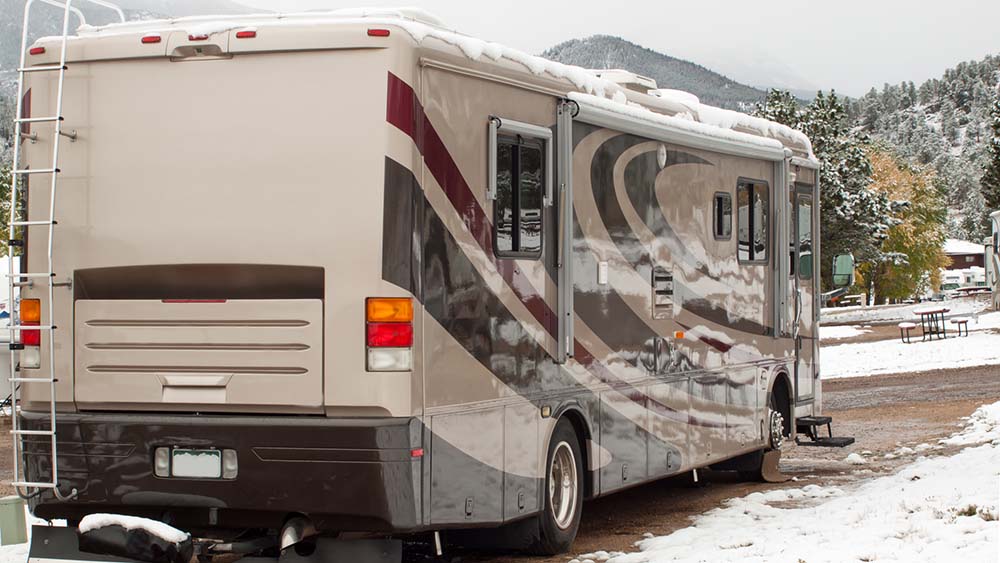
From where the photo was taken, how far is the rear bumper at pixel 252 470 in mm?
6719

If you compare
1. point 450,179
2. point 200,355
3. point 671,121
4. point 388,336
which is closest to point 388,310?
point 388,336

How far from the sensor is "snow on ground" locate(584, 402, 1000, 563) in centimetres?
759

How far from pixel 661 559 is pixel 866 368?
68.5ft

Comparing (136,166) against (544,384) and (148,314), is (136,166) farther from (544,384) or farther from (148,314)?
(544,384)

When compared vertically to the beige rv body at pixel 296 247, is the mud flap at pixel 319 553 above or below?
below

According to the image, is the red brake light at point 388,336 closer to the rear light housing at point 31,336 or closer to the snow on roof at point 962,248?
the rear light housing at point 31,336

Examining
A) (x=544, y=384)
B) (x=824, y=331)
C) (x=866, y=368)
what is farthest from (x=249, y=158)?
(x=824, y=331)

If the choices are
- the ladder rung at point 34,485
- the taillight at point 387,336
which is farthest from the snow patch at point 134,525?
the taillight at point 387,336

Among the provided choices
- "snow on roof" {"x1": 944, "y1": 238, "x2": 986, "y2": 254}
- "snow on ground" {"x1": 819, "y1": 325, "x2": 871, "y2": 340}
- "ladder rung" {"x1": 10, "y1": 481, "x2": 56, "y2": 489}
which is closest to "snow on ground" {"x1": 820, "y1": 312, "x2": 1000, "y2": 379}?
"snow on ground" {"x1": 819, "y1": 325, "x2": 871, "y2": 340}

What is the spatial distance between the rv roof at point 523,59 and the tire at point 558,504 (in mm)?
2092

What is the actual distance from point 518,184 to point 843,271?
5891 millimetres

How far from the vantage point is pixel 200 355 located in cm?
699

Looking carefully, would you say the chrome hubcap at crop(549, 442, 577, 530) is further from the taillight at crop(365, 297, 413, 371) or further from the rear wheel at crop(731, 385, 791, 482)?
the rear wheel at crop(731, 385, 791, 482)

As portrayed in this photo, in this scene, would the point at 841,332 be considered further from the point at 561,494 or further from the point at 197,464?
the point at 197,464
